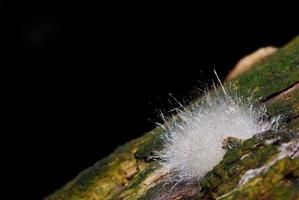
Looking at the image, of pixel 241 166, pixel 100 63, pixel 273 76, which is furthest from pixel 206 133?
pixel 100 63

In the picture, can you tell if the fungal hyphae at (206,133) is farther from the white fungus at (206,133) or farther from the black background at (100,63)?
the black background at (100,63)

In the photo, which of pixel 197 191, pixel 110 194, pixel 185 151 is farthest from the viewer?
pixel 110 194

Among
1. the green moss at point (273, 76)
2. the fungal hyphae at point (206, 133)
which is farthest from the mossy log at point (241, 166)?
the fungal hyphae at point (206, 133)

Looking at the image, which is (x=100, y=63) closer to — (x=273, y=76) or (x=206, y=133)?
(x=273, y=76)

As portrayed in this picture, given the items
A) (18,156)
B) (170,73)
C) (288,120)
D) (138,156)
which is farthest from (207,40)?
(288,120)

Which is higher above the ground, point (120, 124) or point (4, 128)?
point (4, 128)

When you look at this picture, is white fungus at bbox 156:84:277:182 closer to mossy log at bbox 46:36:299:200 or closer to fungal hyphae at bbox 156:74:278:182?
fungal hyphae at bbox 156:74:278:182

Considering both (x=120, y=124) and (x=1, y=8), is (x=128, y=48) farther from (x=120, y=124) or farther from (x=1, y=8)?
(x=1, y=8)
